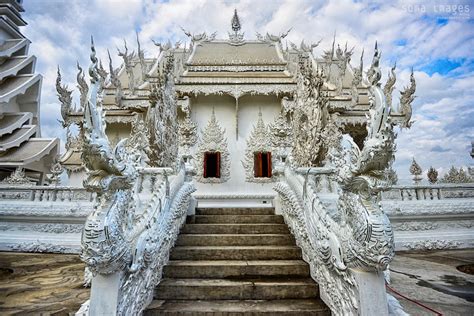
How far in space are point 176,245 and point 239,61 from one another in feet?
26.1

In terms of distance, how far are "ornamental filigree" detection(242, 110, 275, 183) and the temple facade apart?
778 cm

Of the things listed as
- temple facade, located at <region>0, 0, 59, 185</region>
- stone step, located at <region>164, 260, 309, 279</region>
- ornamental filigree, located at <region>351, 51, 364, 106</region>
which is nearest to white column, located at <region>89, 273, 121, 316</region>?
stone step, located at <region>164, 260, 309, 279</region>

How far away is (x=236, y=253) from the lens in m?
3.30

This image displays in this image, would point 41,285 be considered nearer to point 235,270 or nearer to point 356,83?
point 235,270

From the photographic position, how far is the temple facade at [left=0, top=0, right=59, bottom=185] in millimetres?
10898

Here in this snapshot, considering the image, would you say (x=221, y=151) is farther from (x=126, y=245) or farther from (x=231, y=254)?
(x=126, y=245)

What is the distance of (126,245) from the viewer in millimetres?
2080

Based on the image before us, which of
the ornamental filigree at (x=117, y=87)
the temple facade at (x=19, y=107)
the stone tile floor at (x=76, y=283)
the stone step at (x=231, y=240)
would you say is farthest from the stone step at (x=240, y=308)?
the temple facade at (x=19, y=107)

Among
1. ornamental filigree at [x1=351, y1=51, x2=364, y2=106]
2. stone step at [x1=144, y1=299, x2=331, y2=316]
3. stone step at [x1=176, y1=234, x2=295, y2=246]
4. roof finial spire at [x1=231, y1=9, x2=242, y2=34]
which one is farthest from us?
roof finial spire at [x1=231, y1=9, x2=242, y2=34]

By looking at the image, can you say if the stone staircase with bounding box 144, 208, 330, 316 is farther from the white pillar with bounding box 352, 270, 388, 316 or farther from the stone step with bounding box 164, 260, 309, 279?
the white pillar with bounding box 352, 270, 388, 316

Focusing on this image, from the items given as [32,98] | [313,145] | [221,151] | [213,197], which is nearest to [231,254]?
[313,145]

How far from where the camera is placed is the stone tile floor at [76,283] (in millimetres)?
2709

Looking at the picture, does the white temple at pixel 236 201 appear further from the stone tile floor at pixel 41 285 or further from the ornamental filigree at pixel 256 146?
the stone tile floor at pixel 41 285

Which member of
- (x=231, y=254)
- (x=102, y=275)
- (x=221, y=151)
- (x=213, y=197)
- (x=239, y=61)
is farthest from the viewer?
(x=239, y=61)
